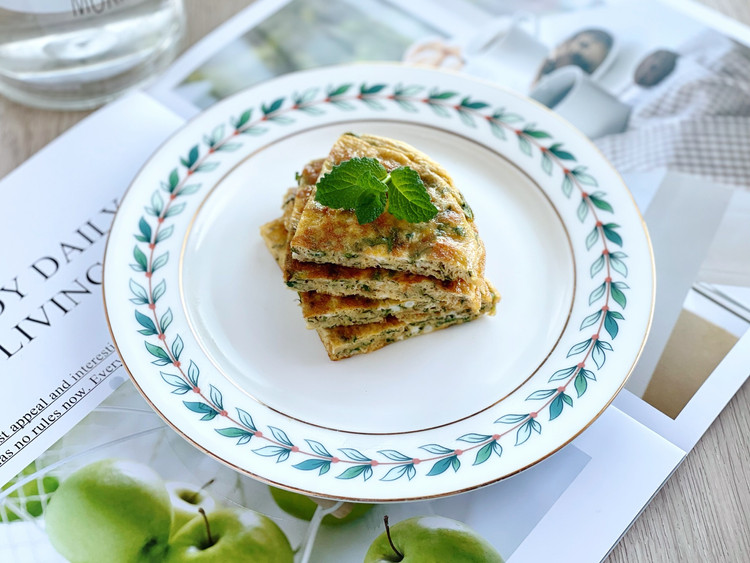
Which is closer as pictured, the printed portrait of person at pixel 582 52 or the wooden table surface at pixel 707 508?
the wooden table surface at pixel 707 508

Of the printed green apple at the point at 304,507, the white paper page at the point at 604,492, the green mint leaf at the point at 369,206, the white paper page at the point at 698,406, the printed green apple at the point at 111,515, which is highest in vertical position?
the green mint leaf at the point at 369,206

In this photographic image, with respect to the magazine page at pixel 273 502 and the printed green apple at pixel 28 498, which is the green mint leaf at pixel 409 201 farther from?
the printed green apple at pixel 28 498

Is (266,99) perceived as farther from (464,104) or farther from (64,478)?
(64,478)

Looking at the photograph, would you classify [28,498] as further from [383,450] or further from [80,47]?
[80,47]

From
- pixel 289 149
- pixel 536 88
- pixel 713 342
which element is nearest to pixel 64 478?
pixel 289 149

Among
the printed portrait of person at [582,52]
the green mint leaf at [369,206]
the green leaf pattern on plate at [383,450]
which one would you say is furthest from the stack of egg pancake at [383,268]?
the printed portrait of person at [582,52]

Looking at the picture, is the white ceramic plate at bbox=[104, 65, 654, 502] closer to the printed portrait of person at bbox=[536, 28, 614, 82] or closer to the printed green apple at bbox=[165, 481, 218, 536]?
the printed green apple at bbox=[165, 481, 218, 536]
